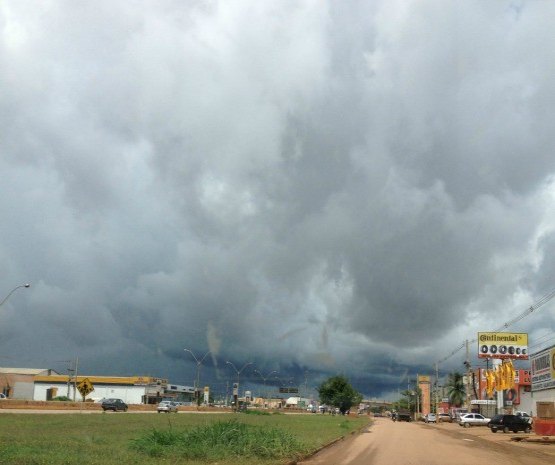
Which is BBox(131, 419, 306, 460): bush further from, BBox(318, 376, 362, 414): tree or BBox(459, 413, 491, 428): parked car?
BBox(318, 376, 362, 414): tree

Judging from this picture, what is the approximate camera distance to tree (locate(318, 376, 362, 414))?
5935 inches

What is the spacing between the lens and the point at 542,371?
78.4 m

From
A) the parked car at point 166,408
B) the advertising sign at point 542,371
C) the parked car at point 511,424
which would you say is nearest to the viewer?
the parked car at point 511,424

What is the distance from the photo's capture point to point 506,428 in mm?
60281

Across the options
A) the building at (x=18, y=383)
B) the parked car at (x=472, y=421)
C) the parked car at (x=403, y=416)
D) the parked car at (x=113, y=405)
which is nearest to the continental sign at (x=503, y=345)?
the parked car at (x=403, y=416)

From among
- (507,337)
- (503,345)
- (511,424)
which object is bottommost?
(511,424)

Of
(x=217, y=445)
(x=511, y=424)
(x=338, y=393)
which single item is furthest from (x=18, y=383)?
(x=217, y=445)

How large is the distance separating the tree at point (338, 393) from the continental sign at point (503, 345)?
5388 centimetres

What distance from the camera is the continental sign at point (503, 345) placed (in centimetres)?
10231

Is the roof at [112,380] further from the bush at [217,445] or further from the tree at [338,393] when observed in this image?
the bush at [217,445]

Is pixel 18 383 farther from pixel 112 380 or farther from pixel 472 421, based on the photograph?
pixel 472 421

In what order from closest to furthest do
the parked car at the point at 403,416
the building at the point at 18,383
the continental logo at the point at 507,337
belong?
1. the continental logo at the point at 507,337
2. the parked car at the point at 403,416
3. the building at the point at 18,383

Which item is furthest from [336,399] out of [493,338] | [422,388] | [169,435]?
[169,435]

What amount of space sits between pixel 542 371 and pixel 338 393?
78.1m
